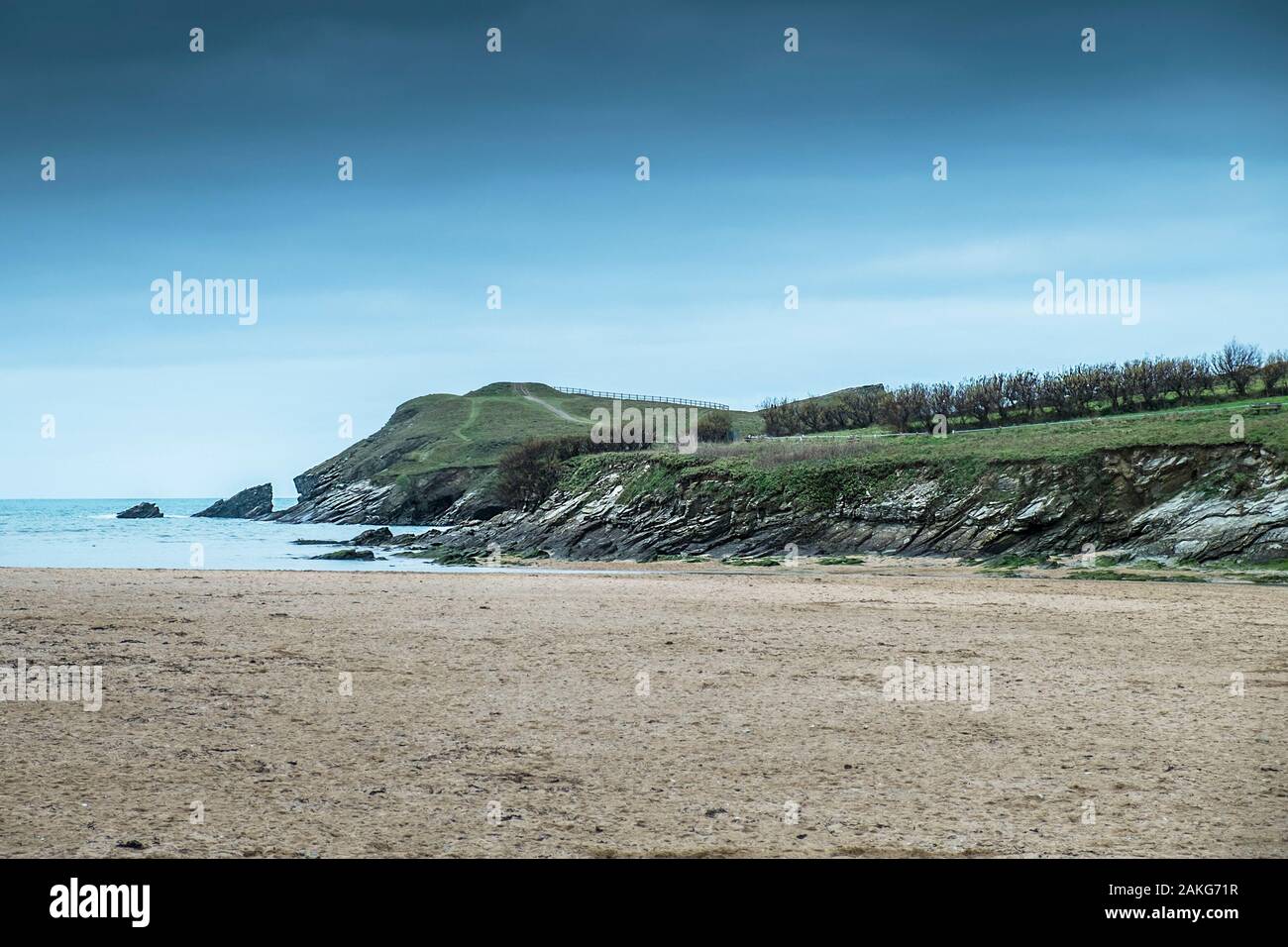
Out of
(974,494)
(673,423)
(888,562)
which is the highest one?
(673,423)

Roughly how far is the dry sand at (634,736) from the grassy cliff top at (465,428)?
92.5 metres

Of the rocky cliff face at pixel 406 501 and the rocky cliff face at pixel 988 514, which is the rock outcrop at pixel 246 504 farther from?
the rocky cliff face at pixel 988 514

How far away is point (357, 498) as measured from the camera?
12069 cm

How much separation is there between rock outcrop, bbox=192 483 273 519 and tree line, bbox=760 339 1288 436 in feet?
303

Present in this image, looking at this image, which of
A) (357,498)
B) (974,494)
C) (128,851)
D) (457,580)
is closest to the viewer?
(128,851)

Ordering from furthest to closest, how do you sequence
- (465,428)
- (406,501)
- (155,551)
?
(465,428), (406,501), (155,551)

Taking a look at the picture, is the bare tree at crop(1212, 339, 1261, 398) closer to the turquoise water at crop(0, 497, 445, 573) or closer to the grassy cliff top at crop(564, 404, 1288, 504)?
the grassy cliff top at crop(564, 404, 1288, 504)

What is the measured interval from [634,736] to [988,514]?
34.7 metres

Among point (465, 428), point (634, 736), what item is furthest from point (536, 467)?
point (634, 736)

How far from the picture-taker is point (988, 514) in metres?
42.7

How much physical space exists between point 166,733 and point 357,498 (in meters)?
113

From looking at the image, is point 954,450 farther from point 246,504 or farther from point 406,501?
point 246,504
